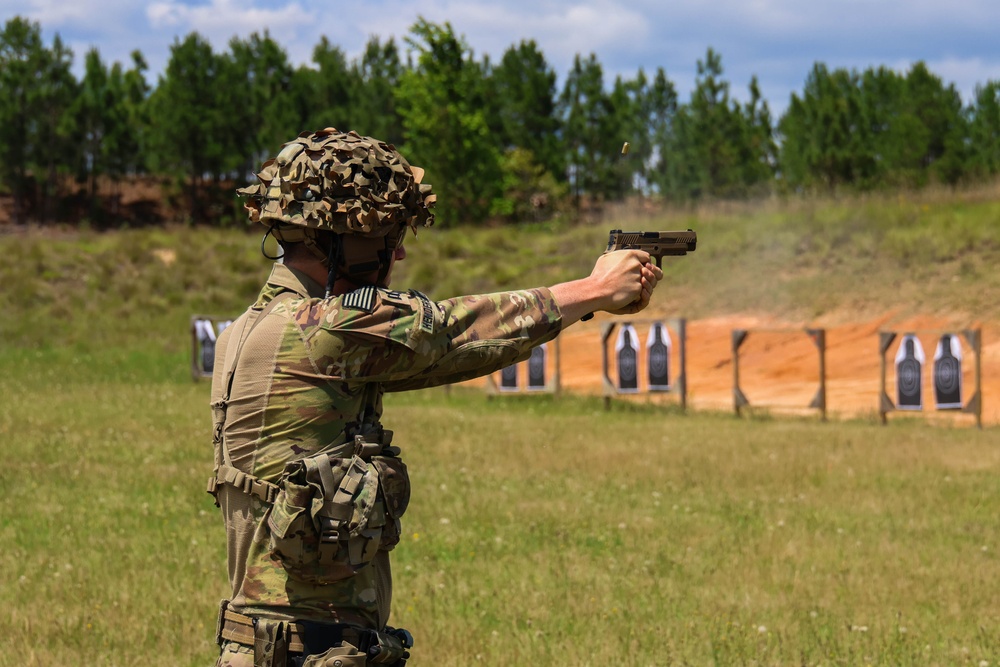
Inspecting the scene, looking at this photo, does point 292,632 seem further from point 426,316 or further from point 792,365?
point 792,365

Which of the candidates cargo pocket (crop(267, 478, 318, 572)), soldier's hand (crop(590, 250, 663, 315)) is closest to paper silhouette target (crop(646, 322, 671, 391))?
soldier's hand (crop(590, 250, 663, 315))

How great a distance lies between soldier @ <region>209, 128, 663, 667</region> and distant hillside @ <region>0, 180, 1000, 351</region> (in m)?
21.7

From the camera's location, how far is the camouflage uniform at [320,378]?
272cm

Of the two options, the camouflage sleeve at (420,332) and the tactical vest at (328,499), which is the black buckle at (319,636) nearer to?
the tactical vest at (328,499)

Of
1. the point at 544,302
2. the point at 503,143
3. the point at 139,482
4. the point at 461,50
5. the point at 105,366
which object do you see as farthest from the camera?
the point at 503,143

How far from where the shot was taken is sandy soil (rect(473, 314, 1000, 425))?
1794 centimetres

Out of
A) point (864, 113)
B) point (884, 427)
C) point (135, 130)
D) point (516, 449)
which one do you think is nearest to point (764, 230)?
point (864, 113)

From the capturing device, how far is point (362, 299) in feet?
8.89

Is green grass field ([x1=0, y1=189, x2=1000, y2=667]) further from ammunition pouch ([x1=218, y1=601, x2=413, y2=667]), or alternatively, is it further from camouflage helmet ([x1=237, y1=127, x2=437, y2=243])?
camouflage helmet ([x1=237, y1=127, x2=437, y2=243])

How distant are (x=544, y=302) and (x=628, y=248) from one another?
20.5 inches

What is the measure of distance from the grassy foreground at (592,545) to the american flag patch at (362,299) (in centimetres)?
337

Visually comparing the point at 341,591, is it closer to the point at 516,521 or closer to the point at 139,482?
the point at 516,521

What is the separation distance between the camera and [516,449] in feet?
41.0

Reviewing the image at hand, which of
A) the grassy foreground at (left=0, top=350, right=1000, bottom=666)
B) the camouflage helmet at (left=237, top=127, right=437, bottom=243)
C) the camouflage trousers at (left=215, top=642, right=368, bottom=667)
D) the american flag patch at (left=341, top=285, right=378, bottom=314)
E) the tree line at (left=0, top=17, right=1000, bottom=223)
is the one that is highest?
the tree line at (left=0, top=17, right=1000, bottom=223)
